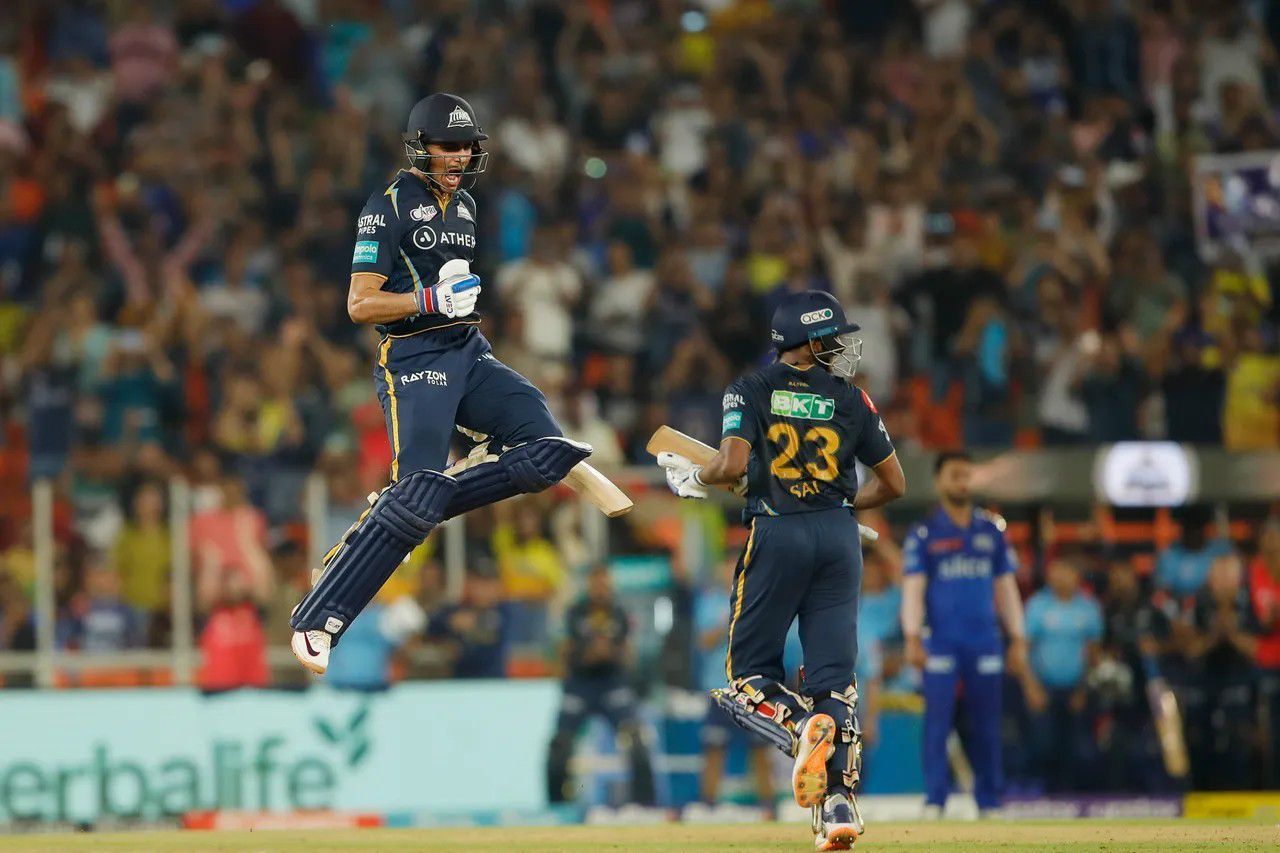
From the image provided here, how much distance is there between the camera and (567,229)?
64.5 ft

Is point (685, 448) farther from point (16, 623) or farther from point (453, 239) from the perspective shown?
point (16, 623)

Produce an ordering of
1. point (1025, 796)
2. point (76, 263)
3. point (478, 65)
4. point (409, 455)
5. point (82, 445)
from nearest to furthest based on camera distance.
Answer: point (409, 455) → point (1025, 796) → point (82, 445) → point (76, 263) → point (478, 65)

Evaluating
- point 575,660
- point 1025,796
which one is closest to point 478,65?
point 575,660

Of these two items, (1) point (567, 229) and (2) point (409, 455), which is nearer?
(2) point (409, 455)

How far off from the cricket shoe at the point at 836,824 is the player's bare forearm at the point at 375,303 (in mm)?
2960

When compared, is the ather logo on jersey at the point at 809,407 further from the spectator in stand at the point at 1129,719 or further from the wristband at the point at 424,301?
the spectator in stand at the point at 1129,719

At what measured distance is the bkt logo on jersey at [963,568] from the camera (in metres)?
14.8

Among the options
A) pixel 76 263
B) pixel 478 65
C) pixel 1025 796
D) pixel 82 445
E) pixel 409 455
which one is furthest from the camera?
pixel 478 65

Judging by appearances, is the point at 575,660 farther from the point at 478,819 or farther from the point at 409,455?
the point at 409,455

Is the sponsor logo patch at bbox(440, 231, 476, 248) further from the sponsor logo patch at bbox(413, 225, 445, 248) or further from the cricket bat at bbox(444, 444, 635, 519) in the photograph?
the cricket bat at bbox(444, 444, 635, 519)

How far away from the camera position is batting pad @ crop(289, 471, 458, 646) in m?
10.2

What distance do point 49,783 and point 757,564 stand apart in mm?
8102

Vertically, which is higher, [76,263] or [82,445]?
[76,263]

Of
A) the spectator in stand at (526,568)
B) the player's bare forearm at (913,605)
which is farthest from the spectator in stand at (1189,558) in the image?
the spectator in stand at (526,568)
